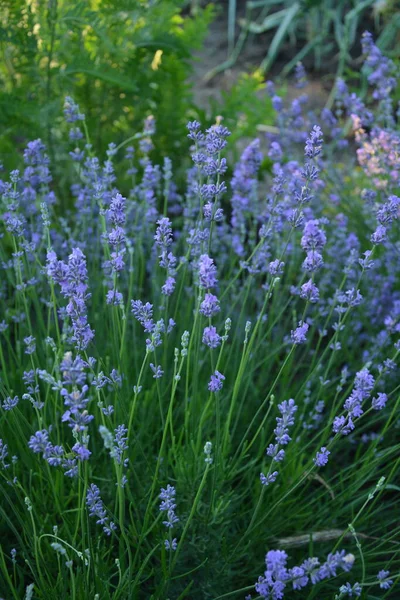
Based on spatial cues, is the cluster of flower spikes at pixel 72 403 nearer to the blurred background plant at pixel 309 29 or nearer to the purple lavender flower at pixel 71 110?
the purple lavender flower at pixel 71 110

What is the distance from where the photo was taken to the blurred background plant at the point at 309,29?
5285 mm

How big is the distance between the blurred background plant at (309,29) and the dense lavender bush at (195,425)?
266 centimetres

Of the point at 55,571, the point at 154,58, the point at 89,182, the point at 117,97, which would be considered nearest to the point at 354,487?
the point at 55,571

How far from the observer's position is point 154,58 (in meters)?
3.45

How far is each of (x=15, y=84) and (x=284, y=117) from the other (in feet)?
3.92

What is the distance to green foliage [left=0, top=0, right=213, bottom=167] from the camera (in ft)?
8.82

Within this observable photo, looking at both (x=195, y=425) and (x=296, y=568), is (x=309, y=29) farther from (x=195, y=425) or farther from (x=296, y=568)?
(x=296, y=568)

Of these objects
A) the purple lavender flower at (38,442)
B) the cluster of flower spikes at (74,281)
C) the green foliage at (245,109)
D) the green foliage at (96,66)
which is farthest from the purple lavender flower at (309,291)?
the green foliage at (245,109)

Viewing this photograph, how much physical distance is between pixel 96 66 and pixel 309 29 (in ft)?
11.6

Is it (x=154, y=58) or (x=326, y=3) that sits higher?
(x=326, y=3)

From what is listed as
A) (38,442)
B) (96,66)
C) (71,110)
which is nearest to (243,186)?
(71,110)

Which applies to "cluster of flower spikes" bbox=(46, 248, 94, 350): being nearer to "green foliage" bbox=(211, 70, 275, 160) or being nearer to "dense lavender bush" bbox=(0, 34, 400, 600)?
"dense lavender bush" bbox=(0, 34, 400, 600)

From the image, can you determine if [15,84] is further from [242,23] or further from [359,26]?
[359,26]

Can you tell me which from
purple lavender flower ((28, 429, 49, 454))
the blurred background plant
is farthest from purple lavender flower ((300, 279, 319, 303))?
the blurred background plant
